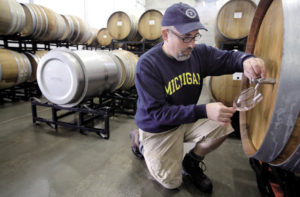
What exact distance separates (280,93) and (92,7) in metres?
8.48

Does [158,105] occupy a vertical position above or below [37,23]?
below

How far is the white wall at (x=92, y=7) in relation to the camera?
6262 mm

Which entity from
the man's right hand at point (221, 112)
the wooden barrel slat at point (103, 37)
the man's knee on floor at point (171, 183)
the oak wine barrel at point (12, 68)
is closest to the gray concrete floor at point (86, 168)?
the man's knee on floor at point (171, 183)

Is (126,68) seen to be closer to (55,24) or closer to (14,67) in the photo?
(14,67)

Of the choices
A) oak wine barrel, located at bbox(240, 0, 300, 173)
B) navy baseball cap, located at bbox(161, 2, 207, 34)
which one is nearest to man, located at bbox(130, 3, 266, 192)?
navy baseball cap, located at bbox(161, 2, 207, 34)

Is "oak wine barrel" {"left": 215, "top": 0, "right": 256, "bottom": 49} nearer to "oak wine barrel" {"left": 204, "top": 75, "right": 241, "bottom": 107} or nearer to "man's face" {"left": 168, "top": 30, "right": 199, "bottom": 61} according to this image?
"oak wine barrel" {"left": 204, "top": 75, "right": 241, "bottom": 107}

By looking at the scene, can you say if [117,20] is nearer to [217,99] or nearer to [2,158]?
[217,99]

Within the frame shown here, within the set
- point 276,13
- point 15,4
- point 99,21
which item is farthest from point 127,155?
point 99,21

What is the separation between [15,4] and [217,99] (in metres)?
4.00

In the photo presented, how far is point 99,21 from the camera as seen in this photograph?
833cm

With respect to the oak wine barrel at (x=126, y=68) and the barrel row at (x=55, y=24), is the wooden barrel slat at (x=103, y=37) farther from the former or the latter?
the oak wine barrel at (x=126, y=68)

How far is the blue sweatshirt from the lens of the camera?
1250 mm

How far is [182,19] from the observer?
124cm

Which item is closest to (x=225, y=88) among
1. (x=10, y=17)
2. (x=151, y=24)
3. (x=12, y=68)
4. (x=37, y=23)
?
(x=151, y=24)
